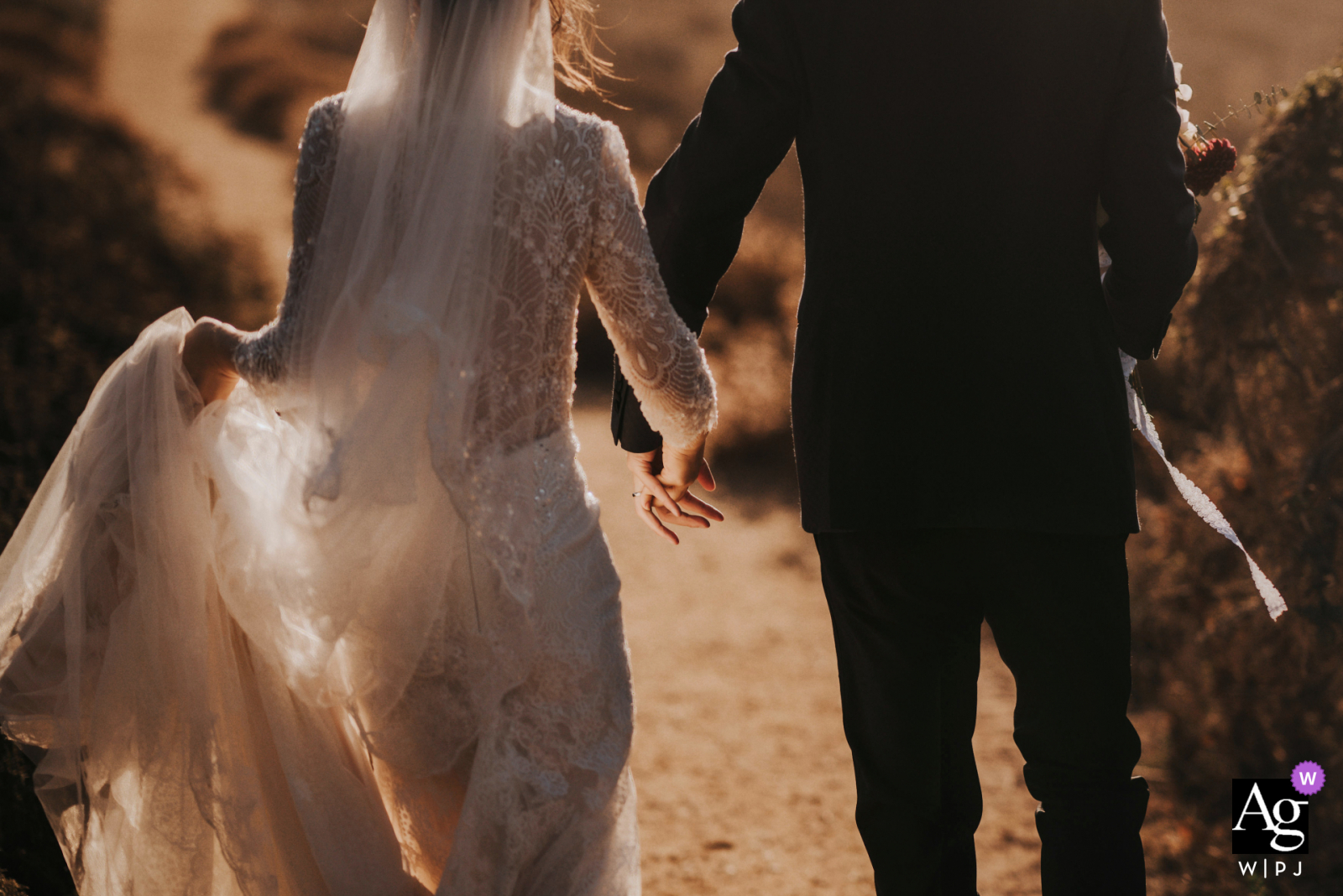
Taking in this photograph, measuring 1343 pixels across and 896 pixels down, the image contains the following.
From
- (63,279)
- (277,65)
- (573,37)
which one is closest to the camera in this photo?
(573,37)

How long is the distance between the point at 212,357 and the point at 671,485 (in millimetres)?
921

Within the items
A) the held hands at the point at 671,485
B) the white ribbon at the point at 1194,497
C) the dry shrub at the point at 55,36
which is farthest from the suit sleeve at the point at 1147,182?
the dry shrub at the point at 55,36

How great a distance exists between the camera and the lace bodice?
1.72m

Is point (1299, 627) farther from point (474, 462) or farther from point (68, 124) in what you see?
point (68, 124)

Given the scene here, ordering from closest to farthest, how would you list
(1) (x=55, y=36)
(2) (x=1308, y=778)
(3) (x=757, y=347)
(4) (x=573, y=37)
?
(4) (x=573, y=37), (2) (x=1308, y=778), (3) (x=757, y=347), (1) (x=55, y=36)

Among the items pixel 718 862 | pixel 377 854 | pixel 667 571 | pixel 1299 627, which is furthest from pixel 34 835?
pixel 667 571

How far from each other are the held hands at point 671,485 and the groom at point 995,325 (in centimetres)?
33

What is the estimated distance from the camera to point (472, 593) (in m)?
1.78

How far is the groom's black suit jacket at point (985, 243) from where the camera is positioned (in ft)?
5.77

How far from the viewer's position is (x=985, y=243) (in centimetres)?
178

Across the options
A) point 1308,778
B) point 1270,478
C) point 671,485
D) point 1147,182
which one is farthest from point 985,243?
point 1308,778

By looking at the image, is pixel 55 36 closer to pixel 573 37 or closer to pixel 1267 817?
pixel 573 37

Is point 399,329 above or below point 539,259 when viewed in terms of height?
below

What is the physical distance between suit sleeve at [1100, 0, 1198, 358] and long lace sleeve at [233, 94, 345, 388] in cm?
129
